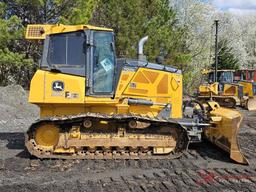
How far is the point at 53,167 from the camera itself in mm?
7512

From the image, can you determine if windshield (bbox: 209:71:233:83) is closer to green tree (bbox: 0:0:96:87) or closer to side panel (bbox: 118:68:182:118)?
green tree (bbox: 0:0:96:87)

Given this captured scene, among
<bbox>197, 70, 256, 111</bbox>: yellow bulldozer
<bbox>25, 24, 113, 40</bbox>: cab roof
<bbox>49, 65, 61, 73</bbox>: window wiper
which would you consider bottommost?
<bbox>197, 70, 256, 111</bbox>: yellow bulldozer

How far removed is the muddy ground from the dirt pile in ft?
13.0

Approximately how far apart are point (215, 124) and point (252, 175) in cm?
206

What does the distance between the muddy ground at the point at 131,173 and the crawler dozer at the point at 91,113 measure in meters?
0.30

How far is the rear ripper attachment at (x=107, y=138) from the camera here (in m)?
8.06

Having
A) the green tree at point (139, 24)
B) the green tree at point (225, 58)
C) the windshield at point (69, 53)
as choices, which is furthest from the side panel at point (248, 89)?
the green tree at point (225, 58)

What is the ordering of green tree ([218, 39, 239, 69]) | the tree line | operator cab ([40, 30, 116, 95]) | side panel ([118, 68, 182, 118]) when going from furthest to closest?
green tree ([218, 39, 239, 69]) → the tree line → side panel ([118, 68, 182, 118]) → operator cab ([40, 30, 116, 95])

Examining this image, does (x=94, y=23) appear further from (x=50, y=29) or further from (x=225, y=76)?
(x=50, y=29)

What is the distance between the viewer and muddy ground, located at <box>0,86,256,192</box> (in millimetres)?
6234

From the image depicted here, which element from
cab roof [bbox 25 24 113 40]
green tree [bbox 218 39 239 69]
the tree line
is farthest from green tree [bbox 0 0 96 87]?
green tree [bbox 218 39 239 69]

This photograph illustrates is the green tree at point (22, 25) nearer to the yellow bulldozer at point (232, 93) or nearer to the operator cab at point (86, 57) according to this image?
the yellow bulldozer at point (232, 93)

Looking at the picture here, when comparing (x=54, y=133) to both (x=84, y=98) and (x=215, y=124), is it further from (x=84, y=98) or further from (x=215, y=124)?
(x=215, y=124)

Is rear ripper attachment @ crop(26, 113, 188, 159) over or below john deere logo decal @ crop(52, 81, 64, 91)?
below
